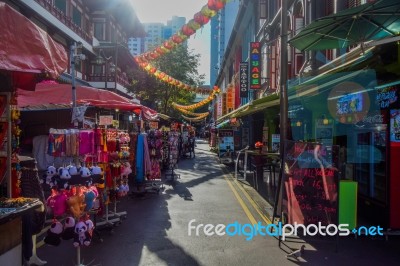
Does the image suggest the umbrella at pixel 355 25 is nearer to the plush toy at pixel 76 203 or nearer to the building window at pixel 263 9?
the plush toy at pixel 76 203

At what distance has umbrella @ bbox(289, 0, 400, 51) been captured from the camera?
5.42m

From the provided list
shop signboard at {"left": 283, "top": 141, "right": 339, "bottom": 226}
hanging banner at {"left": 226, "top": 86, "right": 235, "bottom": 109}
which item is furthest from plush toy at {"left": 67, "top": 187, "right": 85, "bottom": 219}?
hanging banner at {"left": 226, "top": 86, "right": 235, "bottom": 109}

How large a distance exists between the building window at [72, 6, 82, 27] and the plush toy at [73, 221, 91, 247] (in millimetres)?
27522

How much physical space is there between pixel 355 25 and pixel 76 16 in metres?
27.9

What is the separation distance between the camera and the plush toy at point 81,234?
4.97 m

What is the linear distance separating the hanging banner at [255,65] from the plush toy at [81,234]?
17.4 metres

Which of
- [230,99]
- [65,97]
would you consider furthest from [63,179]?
[230,99]

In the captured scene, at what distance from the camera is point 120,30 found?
139 ft

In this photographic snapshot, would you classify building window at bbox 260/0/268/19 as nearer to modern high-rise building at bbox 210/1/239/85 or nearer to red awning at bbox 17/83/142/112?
red awning at bbox 17/83/142/112

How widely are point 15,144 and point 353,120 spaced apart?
7564 mm

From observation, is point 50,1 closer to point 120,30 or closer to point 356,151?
point 120,30

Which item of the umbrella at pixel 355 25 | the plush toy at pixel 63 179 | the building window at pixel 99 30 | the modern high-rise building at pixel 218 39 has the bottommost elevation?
the plush toy at pixel 63 179

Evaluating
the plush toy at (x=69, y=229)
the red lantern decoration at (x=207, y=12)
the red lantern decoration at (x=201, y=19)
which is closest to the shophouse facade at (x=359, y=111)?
the red lantern decoration at (x=207, y=12)

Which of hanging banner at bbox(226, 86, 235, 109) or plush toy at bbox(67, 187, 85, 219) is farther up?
hanging banner at bbox(226, 86, 235, 109)
